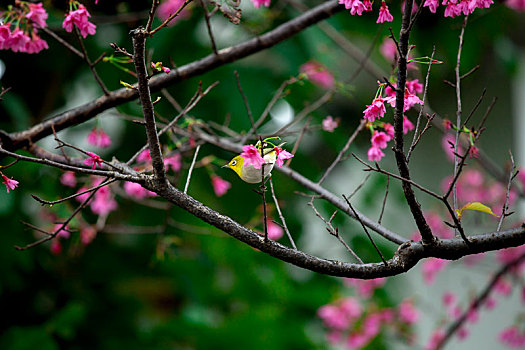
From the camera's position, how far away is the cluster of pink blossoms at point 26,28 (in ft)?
3.14

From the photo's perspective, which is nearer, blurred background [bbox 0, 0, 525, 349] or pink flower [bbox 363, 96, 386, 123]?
pink flower [bbox 363, 96, 386, 123]

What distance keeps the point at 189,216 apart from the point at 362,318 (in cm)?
102

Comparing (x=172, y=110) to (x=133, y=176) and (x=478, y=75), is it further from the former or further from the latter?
(x=478, y=75)

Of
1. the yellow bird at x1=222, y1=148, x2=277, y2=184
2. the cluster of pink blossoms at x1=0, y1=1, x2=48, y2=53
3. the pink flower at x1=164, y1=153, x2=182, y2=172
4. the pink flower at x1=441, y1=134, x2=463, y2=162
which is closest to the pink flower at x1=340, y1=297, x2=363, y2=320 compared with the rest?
the pink flower at x1=441, y1=134, x2=463, y2=162

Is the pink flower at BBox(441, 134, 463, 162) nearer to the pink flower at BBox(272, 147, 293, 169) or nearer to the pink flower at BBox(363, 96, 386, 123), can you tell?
the pink flower at BBox(363, 96, 386, 123)

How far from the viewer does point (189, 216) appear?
220 cm

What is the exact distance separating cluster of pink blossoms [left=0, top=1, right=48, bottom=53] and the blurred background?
1.57ft

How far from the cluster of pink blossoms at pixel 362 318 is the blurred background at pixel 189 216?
56mm

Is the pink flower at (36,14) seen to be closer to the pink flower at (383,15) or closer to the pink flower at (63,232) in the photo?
the pink flower at (63,232)

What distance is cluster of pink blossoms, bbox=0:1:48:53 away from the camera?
0.96 m

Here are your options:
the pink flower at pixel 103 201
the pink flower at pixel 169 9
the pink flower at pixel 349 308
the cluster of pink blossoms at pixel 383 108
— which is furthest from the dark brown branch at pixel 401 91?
the pink flower at pixel 349 308

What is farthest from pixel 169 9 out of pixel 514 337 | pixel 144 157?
pixel 514 337

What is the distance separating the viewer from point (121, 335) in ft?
6.98

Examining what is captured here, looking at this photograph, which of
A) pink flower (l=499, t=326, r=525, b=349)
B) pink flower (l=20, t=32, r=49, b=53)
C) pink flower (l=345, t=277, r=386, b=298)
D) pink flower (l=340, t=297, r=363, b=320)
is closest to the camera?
pink flower (l=20, t=32, r=49, b=53)
